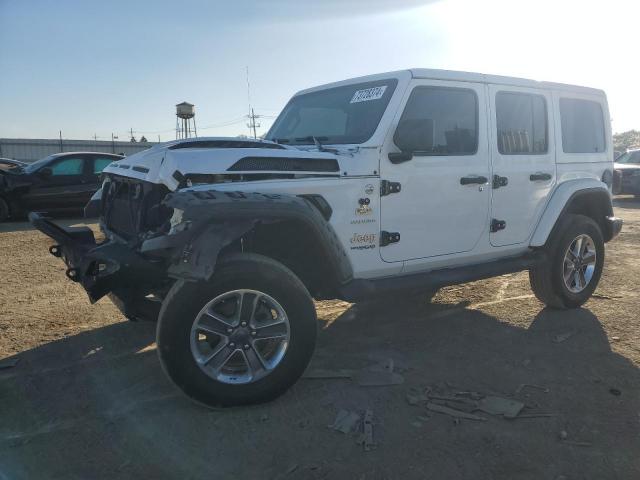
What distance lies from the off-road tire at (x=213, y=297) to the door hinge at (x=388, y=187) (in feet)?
3.33

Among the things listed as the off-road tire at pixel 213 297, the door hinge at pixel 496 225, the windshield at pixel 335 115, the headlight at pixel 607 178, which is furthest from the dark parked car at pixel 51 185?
the headlight at pixel 607 178

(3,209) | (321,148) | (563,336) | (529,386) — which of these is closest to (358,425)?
(529,386)

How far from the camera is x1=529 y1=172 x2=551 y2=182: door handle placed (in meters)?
4.82

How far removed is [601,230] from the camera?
565cm

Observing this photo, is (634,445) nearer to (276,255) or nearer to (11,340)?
(276,255)

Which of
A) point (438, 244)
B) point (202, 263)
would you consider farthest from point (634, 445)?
point (202, 263)

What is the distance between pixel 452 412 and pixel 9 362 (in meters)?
3.06

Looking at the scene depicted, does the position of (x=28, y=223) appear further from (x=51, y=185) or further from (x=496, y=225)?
(x=496, y=225)

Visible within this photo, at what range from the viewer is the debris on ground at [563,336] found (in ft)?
14.5

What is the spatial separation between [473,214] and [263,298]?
2.09 metres

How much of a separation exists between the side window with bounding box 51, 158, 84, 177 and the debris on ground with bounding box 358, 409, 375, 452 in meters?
10.1

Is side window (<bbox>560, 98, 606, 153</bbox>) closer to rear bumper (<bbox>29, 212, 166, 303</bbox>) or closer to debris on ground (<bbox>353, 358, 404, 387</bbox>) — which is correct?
debris on ground (<bbox>353, 358, 404, 387</bbox>)

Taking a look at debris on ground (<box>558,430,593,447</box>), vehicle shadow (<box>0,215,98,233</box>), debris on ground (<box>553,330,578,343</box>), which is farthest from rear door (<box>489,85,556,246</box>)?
vehicle shadow (<box>0,215,98,233</box>)

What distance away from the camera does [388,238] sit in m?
3.87
